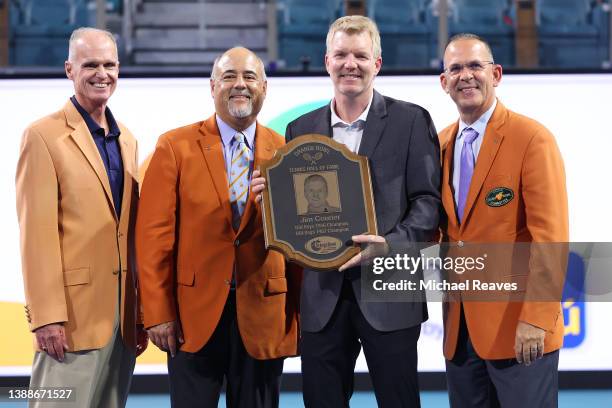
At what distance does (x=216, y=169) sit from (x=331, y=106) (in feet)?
1.67

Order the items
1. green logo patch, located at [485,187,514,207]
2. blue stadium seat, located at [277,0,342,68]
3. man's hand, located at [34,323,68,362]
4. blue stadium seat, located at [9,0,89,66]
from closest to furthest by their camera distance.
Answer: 1. green logo patch, located at [485,187,514,207]
2. man's hand, located at [34,323,68,362]
3. blue stadium seat, located at [9,0,89,66]
4. blue stadium seat, located at [277,0,342,68]

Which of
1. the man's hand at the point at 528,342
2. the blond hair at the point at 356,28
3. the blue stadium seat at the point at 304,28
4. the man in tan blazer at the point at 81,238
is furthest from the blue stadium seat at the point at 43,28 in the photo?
the man's hand at the point at 528,342

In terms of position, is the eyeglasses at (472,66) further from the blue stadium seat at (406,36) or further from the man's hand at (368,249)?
the blue stadium seat at (406,36)

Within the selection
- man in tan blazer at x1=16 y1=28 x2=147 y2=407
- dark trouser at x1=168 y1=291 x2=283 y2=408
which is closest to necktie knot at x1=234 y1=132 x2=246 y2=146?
man in tan blazer at x1=16 y1=28 x2=147 y2=407

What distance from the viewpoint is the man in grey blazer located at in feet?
9.83

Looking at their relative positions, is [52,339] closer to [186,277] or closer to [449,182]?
[186,277]

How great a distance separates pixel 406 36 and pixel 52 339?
4.70 meters

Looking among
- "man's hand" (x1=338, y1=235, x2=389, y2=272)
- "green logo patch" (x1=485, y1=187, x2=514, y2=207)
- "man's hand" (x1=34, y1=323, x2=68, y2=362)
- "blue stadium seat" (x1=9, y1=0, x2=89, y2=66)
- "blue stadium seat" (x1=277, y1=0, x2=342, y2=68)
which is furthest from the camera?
"blue stadium seat" (x1=277, y1=0, x2=342, y2=68)

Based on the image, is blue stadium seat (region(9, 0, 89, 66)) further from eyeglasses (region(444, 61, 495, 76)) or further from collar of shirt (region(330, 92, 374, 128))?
eyeglasses (region(444, 61, 495, 76))

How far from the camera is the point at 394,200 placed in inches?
120

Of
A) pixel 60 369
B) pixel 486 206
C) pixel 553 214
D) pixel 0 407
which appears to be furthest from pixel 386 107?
pixel 0 407

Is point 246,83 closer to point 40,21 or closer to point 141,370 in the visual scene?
point 141,370

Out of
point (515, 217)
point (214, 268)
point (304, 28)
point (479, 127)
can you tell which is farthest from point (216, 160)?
point (304, 28)

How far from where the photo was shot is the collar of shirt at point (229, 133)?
10.8ft
